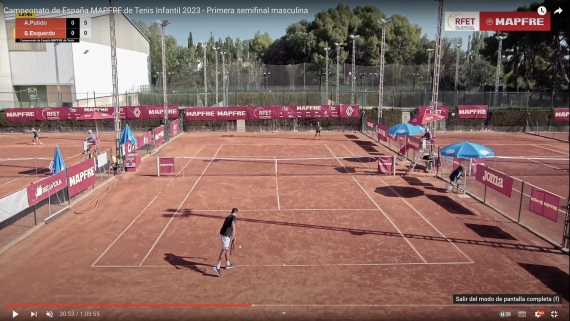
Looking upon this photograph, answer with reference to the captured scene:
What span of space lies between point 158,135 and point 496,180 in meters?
24.9

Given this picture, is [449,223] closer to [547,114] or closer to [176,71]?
[547,114]

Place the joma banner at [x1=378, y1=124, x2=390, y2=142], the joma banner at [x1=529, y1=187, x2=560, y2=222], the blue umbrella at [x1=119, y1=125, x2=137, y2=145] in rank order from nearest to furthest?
the joma banner at [x1=529, y1=187, x2=560, y2=222], the blue umbrella at [x1=119, y1=125, x2=137, y2=145], the joma banner at [x1=378, y1=124, x2=390, y2=142]

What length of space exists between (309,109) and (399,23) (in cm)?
4943

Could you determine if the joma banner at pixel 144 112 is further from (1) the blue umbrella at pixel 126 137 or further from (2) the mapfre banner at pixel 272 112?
(1) the blue umbrella at pixel 126 137

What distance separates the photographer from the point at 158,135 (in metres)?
33.3

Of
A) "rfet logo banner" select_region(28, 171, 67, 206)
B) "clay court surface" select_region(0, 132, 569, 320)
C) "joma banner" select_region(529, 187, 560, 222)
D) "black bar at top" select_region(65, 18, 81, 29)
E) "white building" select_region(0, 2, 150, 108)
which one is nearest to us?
"clay court surface" select_region(0, 132, 569, 320)

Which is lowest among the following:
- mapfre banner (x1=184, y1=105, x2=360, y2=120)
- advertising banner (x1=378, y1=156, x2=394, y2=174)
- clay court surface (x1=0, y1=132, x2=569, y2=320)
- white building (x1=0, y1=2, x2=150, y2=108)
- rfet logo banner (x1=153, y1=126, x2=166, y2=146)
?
clay court surface (x1=0, y1=132, x2=569, y2=320)

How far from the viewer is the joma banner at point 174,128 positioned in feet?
127

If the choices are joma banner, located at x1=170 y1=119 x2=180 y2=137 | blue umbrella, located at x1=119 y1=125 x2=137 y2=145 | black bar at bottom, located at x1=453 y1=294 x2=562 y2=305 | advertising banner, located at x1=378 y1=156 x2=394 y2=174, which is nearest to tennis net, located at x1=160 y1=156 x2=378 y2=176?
advertising banner, located at x1=378 y1=156 x2=394 y2=174

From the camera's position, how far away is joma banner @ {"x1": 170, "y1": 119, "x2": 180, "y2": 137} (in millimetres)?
38763
